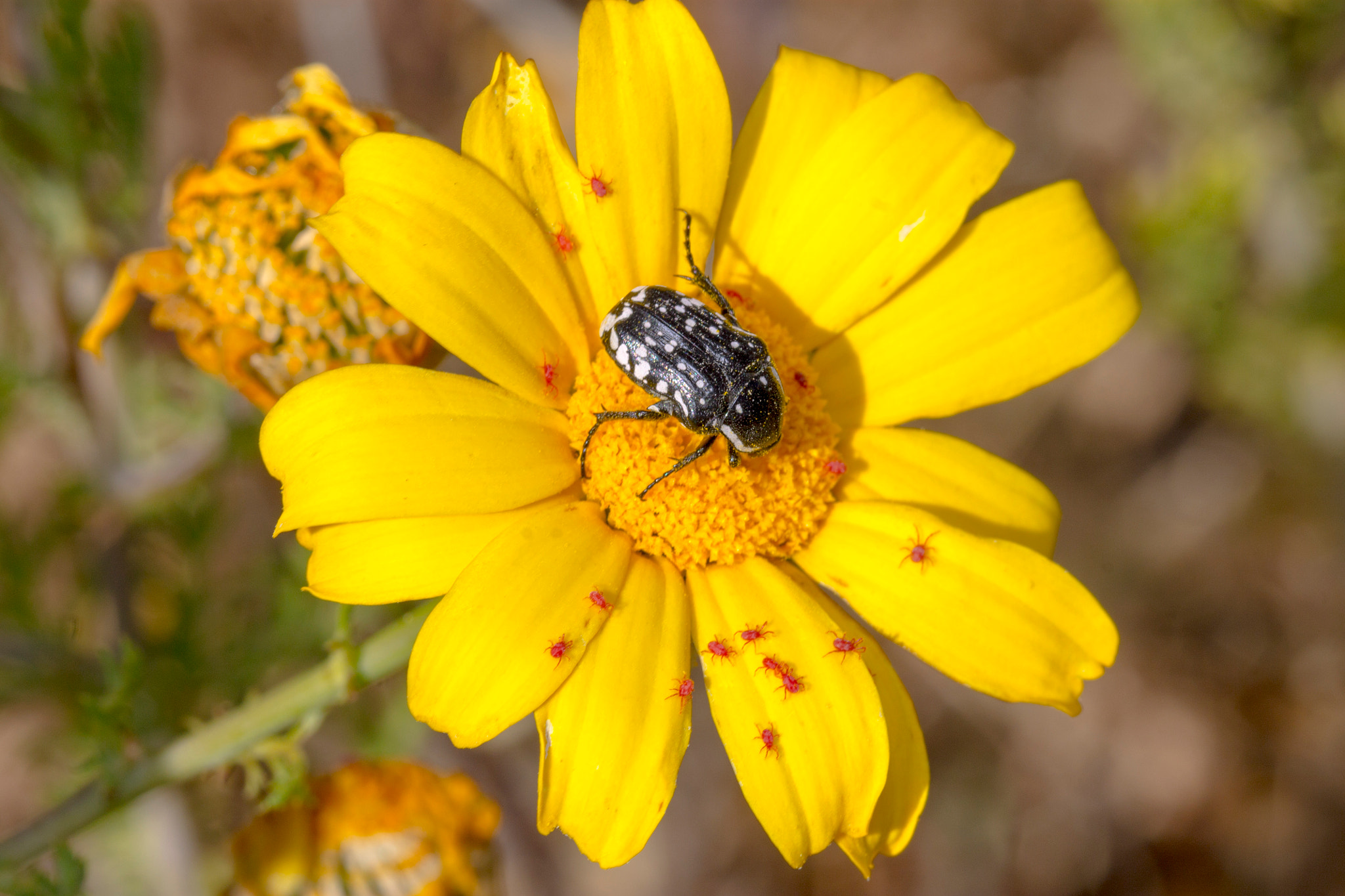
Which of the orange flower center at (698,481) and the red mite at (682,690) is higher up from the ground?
the orange flower center at (698,481)

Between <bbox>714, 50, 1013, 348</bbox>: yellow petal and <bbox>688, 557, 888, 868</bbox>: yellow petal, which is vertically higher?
<bbox>714, 50, 1013, 348</bbox>: yellow petal

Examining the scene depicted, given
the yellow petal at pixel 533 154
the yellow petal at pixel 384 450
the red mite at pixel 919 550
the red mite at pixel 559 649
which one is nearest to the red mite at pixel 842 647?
the red mite at pixel 919 550

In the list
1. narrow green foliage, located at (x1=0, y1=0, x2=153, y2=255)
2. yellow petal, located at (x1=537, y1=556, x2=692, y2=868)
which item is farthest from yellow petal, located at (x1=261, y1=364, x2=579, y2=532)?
narrow green foliage, located at (x1=0, y1=0, x2=153, y2=255)

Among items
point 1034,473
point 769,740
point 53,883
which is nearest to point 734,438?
point 769,740

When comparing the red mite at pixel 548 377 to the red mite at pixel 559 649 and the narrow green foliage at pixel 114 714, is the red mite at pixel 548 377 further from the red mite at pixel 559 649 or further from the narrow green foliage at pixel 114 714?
the narrow green foliage at pixel 114 714

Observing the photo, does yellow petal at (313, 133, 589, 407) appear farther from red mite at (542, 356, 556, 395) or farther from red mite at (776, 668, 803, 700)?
red mite at (776, 668, 803, 700)

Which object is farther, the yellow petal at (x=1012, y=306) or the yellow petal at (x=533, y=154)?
the yellow petal at (x=1012, y=306)
